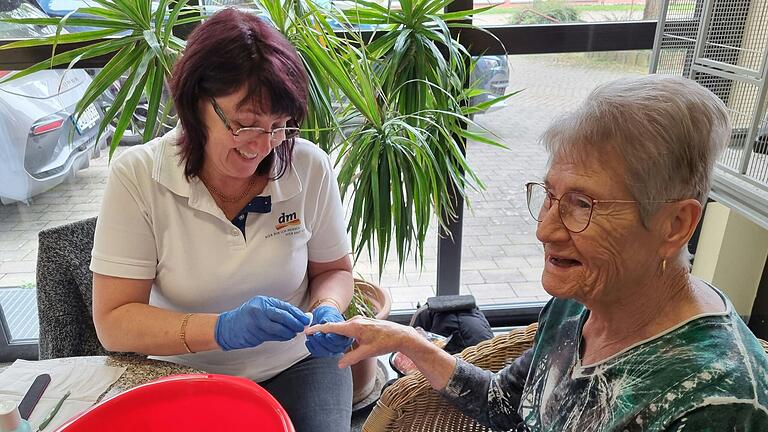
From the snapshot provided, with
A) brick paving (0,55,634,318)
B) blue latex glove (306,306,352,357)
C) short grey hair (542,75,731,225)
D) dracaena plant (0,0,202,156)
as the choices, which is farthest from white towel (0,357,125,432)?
brick paving (0,55,634,318)

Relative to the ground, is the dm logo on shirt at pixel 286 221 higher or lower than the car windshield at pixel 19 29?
lower

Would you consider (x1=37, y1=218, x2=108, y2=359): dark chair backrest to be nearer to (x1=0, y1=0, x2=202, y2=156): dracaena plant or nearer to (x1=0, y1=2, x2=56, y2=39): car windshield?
(x1=0, y1=0, x2=202, y2=156): dracaena plant

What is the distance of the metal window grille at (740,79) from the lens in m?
1.47

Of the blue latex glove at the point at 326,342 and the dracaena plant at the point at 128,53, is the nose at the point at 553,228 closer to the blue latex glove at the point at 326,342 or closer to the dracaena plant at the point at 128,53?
the blue latex glove at the point at 326,342

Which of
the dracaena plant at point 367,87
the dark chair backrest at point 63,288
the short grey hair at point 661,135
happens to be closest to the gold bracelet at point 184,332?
the dark chair backrest at point 63,288

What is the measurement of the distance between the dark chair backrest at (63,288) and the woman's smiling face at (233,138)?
1.29ft

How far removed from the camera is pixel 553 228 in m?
0.89

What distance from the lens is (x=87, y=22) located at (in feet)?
4.82

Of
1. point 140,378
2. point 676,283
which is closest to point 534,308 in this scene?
point 676,283

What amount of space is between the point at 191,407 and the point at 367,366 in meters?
1.10

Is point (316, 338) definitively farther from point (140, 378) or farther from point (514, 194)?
point (514, 194)

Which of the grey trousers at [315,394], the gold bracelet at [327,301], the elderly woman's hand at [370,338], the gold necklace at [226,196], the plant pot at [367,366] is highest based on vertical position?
the gold necklace at [226,196]

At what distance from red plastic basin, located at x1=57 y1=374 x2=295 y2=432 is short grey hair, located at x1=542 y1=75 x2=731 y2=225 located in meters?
0.63

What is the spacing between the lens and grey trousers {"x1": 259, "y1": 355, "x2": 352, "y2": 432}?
4.02 ft
